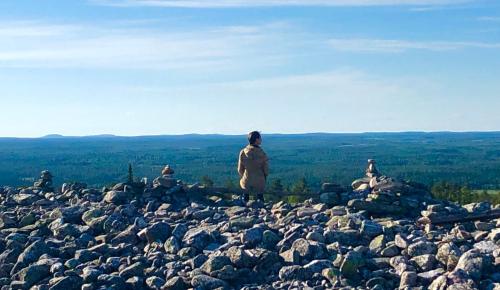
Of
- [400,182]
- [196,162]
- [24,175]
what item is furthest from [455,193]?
[196,162]

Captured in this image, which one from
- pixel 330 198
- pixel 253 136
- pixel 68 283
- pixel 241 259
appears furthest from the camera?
pixel 253 136

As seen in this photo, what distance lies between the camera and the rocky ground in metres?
10.0

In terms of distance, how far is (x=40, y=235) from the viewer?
543 inches

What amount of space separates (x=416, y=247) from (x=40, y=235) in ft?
24.4

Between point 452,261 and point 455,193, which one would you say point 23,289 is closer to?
point 452,261

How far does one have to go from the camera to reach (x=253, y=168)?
15.8 meters

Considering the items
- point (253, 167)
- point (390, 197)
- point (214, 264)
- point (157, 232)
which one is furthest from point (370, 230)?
point (253, 167)

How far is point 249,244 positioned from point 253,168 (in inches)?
180

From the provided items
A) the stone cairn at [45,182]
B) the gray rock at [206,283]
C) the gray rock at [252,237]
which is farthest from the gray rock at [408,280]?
the stone cairn at [45,182]

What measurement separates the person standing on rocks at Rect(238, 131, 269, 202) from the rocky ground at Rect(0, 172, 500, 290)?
0.72 meters

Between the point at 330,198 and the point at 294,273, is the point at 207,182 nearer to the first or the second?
the point at 330,198

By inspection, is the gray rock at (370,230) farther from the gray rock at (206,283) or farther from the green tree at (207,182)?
the green tree at (207,182)

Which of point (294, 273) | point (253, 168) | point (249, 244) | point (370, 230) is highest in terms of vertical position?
point (253, 168)

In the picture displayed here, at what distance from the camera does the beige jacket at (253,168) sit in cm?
1562
